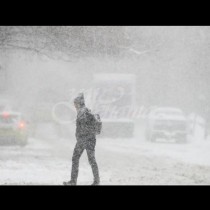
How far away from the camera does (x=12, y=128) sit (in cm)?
1900

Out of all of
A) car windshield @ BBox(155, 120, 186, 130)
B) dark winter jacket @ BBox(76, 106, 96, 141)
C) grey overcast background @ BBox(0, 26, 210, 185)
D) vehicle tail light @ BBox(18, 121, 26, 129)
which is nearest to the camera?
dark winter jacket @ BBox(76, 106, 96, 141)

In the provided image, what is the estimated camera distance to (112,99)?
26.4 meters

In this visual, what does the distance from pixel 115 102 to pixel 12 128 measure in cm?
834

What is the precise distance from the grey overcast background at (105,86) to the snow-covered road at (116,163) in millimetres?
24

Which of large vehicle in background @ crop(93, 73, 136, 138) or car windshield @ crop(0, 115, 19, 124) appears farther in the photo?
large vehicle in background @ crop(93, 73, 136, 138)

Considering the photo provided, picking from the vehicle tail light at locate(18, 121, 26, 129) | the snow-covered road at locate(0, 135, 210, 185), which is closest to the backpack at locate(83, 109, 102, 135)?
the snow-covered road at locate(0, 135, 210, 185)

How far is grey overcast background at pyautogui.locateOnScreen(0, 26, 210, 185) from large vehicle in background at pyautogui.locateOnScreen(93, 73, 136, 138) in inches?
2.8

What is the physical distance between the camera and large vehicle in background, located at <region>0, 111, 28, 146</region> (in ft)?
62.0

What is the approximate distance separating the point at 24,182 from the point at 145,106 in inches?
774

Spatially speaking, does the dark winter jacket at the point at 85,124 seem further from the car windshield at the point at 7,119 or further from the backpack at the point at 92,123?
the car windshield at the point at 7,119

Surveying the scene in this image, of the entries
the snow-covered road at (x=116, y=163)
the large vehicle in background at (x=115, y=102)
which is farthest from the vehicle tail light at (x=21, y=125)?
the large vehicle in background at (x=115, y=102)

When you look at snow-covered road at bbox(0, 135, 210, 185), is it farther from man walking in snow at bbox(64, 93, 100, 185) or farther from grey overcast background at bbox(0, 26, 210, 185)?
man walking in snow at bbox(64, 93, 100, 185)

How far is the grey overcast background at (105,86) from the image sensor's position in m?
14.4

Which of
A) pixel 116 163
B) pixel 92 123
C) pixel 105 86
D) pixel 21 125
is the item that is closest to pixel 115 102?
pixel 105 86
